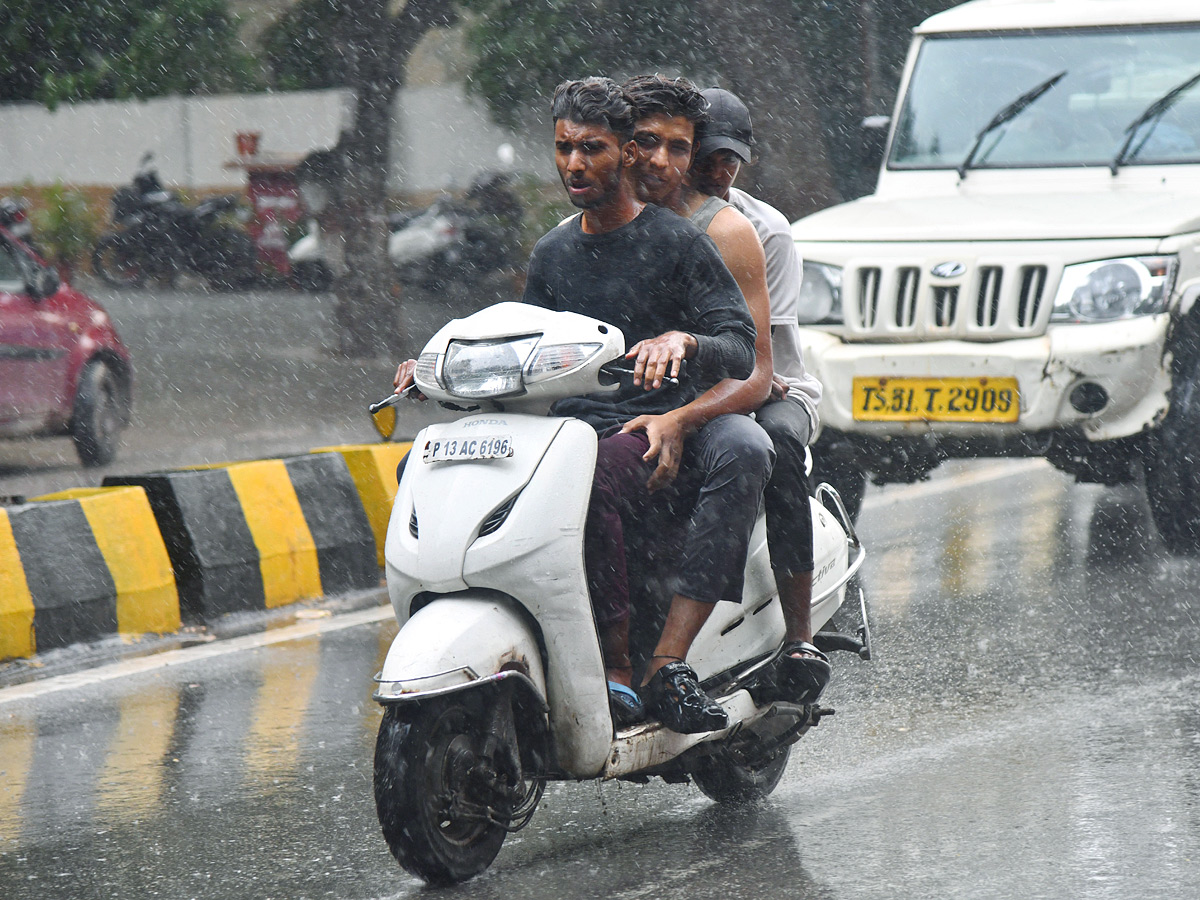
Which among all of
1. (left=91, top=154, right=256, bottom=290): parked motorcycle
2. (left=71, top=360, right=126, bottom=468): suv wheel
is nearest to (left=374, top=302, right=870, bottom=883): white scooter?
(left=71, top=360, right=126, bottom=468): suv wheel

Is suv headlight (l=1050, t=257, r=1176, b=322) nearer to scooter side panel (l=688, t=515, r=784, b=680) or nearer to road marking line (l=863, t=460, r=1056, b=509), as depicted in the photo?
road marking line (l=863, t=460, r=1056, b=509)

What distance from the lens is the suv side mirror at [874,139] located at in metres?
9.84

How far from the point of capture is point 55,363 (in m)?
11.6

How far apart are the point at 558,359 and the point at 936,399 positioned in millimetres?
4275

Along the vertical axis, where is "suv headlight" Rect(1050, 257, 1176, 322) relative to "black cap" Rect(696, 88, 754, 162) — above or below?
below

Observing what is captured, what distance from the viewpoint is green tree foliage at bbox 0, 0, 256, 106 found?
2250cm

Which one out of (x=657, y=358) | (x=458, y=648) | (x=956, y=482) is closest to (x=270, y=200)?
(x=956, y=482)

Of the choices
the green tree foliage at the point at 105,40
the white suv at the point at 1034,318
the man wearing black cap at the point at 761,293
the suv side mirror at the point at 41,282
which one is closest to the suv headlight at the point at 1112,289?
the white suv at the point at 1034,318

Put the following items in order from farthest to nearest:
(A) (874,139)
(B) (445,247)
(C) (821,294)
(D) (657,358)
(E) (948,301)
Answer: (B) (445,247) → (A) (874,139) → (C) (821,294) → (E) (948,301) → (D) (657,358)

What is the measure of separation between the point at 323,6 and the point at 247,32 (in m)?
12.1

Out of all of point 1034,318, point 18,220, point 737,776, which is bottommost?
point 18,220

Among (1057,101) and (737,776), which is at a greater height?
(1057,101)

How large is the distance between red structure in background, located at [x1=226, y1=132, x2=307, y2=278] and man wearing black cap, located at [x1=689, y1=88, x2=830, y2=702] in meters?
23.5

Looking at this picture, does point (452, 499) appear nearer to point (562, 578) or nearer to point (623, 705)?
point (562, 578)
